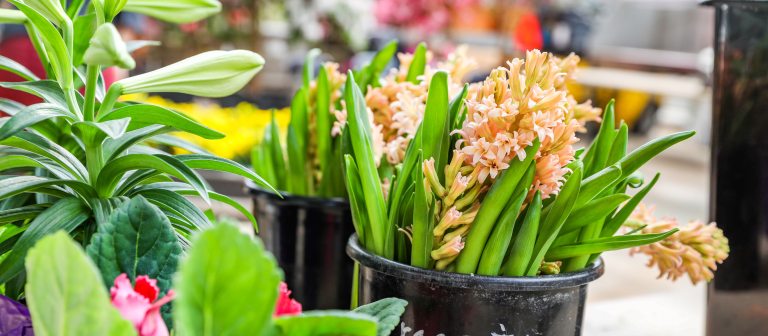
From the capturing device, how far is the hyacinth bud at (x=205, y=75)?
47 centimetres

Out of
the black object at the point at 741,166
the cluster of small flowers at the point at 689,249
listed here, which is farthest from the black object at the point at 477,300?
the black object at the point at 741,166

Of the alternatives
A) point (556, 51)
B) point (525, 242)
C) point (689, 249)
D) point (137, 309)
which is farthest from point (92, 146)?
point (556, 51)

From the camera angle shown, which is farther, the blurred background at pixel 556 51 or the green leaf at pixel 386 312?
the blurred background at pixel 556 51

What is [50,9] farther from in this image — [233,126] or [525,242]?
[233,126]

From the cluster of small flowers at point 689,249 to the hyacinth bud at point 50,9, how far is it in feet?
1.34

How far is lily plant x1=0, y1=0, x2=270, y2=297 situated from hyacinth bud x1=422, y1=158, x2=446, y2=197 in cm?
10

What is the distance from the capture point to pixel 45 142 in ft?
1.59

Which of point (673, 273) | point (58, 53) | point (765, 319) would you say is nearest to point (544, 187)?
point (673, 273)

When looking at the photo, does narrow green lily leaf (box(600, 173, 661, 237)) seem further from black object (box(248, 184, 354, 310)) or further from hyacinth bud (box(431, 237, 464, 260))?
black object (box(248, 184, 354, 310))

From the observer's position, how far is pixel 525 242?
1.59ft

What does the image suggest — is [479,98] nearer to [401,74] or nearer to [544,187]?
[544,187]

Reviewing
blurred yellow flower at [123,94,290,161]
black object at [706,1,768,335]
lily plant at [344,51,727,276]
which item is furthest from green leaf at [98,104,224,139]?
blurred yellow flower at [123,94,290,161]

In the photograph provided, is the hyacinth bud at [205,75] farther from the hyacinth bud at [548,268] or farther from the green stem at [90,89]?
the hyacinth bud at [548,268]

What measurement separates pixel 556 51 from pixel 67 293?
6477mm
